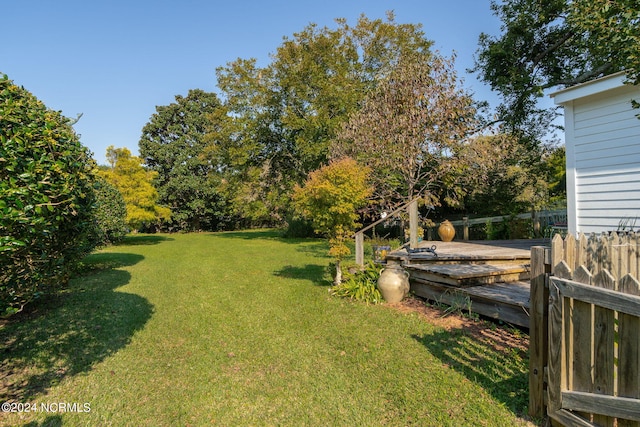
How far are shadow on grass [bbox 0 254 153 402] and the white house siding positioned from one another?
818 cm

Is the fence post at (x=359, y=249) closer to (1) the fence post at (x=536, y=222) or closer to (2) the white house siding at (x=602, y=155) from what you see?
(2) the white house siding at (x=602, y=155)

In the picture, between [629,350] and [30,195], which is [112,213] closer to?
[30,195]

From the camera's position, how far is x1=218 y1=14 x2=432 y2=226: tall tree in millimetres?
18469

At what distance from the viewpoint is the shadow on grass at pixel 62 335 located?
3.76m

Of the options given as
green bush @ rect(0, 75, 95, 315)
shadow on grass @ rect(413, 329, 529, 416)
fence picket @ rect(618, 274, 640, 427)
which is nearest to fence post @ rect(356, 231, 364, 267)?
shadow on grass @ rect(413, 329, 529, 416)

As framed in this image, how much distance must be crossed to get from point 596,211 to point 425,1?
9022 mm

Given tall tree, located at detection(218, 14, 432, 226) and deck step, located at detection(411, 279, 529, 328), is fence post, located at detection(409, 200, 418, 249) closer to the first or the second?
deck step, located at detection(411, 279, 529, 328)

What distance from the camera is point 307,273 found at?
9578mm

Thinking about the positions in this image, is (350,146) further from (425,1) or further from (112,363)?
(112,363)

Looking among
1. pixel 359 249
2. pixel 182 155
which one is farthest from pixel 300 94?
pixel 182 155

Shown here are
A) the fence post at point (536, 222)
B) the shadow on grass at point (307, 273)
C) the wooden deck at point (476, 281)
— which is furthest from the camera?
the fence post at point (536, 222)

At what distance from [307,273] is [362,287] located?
3.45 metres

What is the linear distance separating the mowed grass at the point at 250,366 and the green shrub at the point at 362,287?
0.26 meters

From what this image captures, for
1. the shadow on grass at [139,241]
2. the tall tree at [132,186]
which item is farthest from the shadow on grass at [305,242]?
the tall tree at [132,186]
